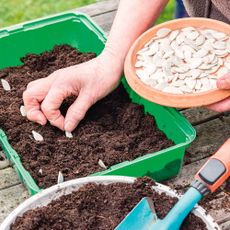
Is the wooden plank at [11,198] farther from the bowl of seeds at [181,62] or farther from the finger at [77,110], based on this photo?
the bowl of seeds at [181,62]

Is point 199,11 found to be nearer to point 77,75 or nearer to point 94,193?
point 77,75

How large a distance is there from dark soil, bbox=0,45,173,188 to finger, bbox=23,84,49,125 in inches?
1.0

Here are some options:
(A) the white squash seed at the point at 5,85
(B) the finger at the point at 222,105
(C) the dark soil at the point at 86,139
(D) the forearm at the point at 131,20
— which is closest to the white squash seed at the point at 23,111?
(C) the dark soil at the point at 86,139

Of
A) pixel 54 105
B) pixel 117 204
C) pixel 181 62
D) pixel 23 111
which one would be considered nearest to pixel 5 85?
pixel 23 111

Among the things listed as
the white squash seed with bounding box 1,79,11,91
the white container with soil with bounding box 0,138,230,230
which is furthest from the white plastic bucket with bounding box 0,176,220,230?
the white squash seed with bounding box 1,79,11,91

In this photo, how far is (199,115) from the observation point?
1779 mm

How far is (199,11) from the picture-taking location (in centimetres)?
188

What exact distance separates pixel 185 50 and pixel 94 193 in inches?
19.3

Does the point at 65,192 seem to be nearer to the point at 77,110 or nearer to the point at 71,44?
the point at 77,110

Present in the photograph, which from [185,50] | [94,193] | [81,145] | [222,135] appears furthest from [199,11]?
[94,193]

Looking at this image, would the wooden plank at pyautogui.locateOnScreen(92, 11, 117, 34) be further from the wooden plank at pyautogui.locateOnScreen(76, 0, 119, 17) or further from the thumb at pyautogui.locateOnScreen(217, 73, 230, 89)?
the thumb at pyautogui.locateOnScreen(217, 73, 230, 89)

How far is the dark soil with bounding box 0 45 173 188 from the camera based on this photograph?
1.55 meters

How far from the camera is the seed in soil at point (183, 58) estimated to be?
5.17ft

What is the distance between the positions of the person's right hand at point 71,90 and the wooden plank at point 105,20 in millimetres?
512
